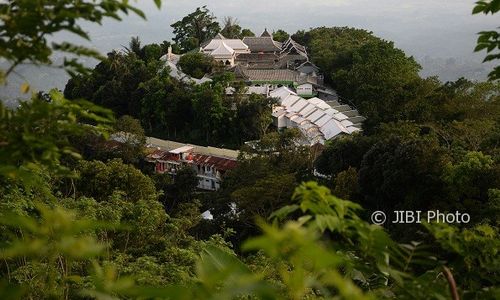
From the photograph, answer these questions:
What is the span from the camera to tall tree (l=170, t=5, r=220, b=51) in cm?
3928

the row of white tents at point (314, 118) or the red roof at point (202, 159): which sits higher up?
the row of white tents at point (314, 118)

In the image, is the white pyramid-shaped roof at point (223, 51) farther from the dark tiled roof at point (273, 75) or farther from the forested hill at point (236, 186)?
the dark tiled roof at point (273, 75)

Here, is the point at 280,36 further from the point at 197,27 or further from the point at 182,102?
the point at 182,102

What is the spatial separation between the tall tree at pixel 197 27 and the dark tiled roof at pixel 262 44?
5.43 metres

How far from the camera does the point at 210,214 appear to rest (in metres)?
14.8

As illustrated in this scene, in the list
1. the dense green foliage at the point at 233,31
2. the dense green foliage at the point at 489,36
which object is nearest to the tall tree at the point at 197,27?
the dense green foliage at the point at 233,31

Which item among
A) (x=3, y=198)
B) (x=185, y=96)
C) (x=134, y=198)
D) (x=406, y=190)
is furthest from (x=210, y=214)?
(x=3, y=198)

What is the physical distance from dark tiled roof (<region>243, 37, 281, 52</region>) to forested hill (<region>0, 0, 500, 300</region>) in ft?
8.52

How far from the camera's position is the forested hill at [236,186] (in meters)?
1.26

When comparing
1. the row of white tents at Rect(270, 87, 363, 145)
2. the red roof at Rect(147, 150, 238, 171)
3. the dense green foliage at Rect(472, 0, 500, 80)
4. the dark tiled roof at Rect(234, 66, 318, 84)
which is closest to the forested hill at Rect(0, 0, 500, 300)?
the dense green foliage at Rect(472, 0, 500, 80)

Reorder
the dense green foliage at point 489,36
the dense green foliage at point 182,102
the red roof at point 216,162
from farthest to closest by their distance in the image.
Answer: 1. the dense green foliage at point 182,102
2. the red roof at point 216,162
3. the dense green foliage at point 489,36

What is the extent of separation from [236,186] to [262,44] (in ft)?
68.5

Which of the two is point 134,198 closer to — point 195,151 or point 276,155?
Result: point 276,155

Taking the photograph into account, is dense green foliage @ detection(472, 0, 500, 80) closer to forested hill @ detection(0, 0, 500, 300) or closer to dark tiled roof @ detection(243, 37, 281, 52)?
forested hill @ detection(0, 0, 500, 300)
